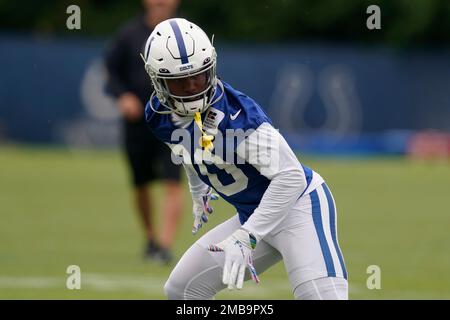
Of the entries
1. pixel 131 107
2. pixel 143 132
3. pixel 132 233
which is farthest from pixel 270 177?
pixel 132 233

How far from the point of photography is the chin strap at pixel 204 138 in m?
4.74

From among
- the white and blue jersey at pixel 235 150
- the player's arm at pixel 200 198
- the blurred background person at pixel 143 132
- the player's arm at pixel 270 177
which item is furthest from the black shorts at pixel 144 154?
the player's arm at pixel 270 177

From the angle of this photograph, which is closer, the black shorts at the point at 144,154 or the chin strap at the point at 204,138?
the chin strap at the point at 204,138

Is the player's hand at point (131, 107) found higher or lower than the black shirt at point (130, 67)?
lower

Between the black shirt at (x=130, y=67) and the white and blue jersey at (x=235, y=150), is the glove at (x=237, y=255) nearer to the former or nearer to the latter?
the white and blue jersey at (x=235, y=150)

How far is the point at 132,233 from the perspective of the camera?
1072cm

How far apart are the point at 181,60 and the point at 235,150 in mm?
461

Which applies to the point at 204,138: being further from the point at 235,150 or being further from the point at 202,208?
the point at 202,208

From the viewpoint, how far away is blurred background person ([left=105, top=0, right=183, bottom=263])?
8.83m

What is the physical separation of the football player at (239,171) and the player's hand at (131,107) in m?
3.78

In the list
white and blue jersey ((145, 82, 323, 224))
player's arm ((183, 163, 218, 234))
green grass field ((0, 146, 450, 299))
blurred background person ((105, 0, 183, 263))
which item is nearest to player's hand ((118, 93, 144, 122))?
blurred background person ((105, 0, 183, 263))

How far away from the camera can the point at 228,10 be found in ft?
92.3

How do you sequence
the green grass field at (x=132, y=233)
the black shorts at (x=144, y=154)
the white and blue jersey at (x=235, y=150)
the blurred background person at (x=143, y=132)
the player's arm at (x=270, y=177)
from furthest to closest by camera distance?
the black shorts at (x=144, y=154)
the blurred background person at (x=143, y=132)
the green grass field at (x=132, y=233)
the white and blue jersey at (x=235, y=150)
the player's arm at (x=270, y=177)

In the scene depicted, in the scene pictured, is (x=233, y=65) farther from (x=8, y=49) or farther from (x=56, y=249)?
(x=56, y=249)
